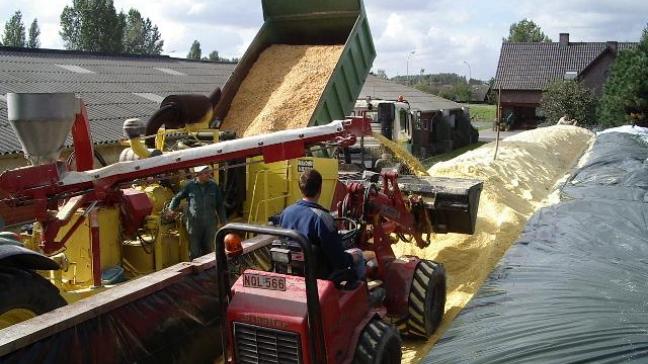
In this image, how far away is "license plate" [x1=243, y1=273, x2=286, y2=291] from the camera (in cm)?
399

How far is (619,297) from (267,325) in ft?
11.0

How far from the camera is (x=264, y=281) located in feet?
13.3

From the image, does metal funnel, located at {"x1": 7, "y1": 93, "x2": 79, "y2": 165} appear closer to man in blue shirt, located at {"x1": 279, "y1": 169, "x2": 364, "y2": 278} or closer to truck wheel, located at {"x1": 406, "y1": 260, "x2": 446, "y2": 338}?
man in blue shirt, located at {"x1": 279, "y1": 169, "x2": 364, "y2": 278}

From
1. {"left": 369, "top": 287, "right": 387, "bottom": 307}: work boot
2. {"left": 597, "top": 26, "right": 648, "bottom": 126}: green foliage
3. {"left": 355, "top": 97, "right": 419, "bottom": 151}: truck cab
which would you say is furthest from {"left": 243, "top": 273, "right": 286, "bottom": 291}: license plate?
{"left": 597, "top": 26, "right": 648, "bottom": 126}: green foliage

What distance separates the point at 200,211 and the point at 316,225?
2749 mm

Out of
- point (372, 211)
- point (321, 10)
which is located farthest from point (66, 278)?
point (321, 10)

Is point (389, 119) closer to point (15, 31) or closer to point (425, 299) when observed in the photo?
point (425, 299)

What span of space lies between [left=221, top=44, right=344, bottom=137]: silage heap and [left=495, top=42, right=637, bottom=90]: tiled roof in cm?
3460

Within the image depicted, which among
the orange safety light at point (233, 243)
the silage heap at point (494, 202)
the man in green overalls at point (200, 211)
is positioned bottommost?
the silage heap at point (494, 202)

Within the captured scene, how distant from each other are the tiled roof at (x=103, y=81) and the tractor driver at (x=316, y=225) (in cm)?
942

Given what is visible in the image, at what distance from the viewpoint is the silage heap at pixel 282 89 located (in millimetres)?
8539

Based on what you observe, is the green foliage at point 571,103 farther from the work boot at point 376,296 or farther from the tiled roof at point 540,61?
the work boot at point 376,296

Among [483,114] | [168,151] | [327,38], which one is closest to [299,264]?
[168,151]

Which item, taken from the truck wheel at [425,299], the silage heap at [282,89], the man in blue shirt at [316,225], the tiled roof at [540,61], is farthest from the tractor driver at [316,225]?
the tiled roof at [540,61]
